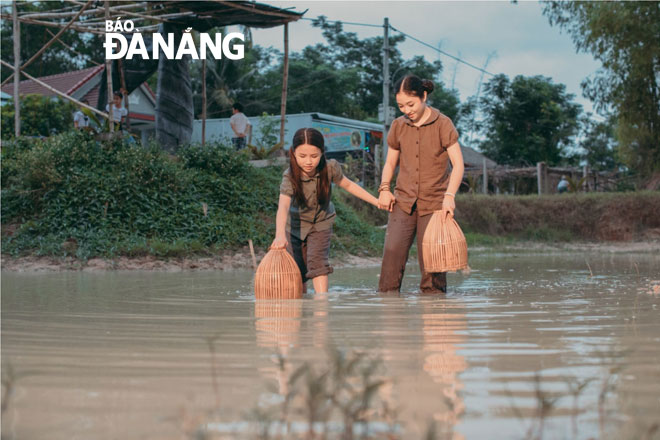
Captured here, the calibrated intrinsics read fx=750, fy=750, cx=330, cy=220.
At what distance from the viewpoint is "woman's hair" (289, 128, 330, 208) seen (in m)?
5.88

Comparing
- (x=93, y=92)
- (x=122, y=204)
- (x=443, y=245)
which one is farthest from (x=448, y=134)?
(x=93, y=92)

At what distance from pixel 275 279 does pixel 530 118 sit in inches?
1323

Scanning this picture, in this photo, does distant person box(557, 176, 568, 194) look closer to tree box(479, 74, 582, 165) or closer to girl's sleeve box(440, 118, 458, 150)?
tree box(479, 74, 582, 165)

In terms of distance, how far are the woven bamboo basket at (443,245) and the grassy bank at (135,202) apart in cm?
608

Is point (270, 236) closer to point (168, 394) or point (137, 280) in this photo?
point (137, 280)

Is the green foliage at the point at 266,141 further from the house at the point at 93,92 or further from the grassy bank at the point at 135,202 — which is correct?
the house at the point at 93,92

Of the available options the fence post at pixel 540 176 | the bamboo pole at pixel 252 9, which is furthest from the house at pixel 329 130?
the bamboo pole at pixel 252 9

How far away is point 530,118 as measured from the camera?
37.2m

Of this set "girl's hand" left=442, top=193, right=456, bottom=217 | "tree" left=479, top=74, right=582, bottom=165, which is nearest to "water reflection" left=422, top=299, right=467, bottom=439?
"girl's hand" left=442, top=193, right=456, bottom=217

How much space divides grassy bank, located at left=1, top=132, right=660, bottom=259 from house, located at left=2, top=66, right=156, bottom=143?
1297 cm

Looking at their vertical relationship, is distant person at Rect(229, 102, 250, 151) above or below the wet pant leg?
above

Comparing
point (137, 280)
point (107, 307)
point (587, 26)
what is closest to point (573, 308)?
point (107, 307)

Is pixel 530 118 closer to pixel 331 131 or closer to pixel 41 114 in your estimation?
pixel 331 131

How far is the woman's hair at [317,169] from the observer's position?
588cm
